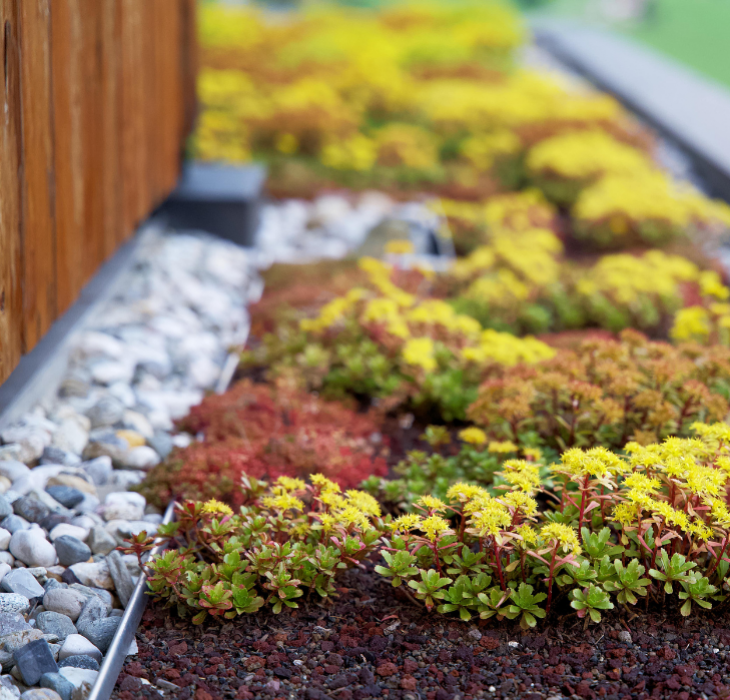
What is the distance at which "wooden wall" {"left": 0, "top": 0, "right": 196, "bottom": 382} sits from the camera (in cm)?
237

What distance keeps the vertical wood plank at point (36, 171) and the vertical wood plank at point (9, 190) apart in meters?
0.04

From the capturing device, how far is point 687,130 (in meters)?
9.33

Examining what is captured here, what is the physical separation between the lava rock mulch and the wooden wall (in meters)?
1.06

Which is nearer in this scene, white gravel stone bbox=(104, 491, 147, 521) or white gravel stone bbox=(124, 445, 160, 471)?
white gravel stone bbox=(104, 491, 147, 521)

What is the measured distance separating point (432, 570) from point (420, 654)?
222mm

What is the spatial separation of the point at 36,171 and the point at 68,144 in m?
0.41

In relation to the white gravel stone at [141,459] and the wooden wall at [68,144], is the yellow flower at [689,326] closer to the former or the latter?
the white gravel stone at [141,459]

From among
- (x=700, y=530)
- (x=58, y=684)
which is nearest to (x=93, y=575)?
(x=58, y=684)

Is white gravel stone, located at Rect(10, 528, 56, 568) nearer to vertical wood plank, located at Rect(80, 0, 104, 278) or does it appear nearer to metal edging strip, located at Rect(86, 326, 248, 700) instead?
metal edging strip, located at Rect(86, 326, 248, 700)

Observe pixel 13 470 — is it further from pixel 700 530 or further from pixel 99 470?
pixel 700 530

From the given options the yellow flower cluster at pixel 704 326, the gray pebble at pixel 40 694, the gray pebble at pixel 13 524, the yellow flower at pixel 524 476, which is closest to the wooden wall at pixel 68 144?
the gray pebble at pixel 13 524

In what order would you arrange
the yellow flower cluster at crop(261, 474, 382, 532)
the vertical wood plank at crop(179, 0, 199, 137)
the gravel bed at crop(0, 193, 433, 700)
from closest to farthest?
the gravel bed at crop(0, 193, 433, 700) → the yellow flower cluster at crop(261, 474, 382, 532) → the vertical wood plank at crop(179, 0, 199, 137)

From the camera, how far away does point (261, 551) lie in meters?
2.19

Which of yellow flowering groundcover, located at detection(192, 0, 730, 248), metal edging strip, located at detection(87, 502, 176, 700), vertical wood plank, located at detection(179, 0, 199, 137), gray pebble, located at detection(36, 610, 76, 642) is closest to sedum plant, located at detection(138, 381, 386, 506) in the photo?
metal edging strip, located at detection(87, 502, 176, 700)
